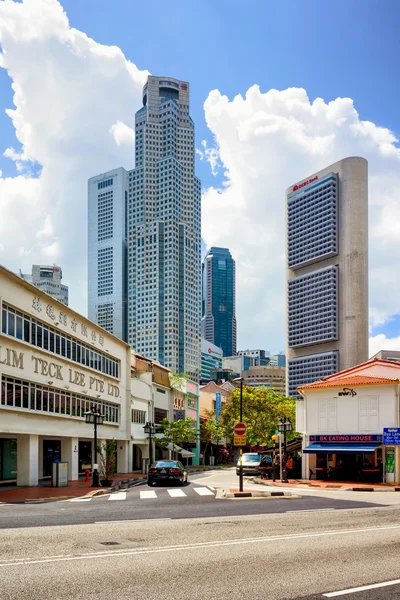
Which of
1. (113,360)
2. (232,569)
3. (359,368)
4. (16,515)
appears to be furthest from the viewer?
(113,360)

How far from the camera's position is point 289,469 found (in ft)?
152

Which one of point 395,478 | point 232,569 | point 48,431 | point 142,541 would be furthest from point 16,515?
point 395,478

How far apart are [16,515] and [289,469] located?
30.5 m

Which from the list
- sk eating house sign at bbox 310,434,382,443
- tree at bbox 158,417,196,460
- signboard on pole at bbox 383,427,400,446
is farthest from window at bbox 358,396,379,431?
tree at bbox 158,417,196,460

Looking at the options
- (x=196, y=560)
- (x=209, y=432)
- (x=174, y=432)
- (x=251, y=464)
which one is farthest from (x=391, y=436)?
(x=209, y=432)

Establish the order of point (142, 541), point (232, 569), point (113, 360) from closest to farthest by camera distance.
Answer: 1. point (232, 569)
2. point (142, 541)
3. point (113, 360)

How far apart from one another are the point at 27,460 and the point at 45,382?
4661 millimetres

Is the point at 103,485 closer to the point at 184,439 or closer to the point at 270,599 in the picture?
the point at 270,599

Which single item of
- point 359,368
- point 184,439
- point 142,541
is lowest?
point 184,439

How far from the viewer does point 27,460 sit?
3725 cm

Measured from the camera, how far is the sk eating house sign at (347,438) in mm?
42219

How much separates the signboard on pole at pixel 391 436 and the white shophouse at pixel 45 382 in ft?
65.5

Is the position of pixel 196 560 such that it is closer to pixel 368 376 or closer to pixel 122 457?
pixel 368 376

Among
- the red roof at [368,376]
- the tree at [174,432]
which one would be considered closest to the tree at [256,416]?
the tree at [174,432]
